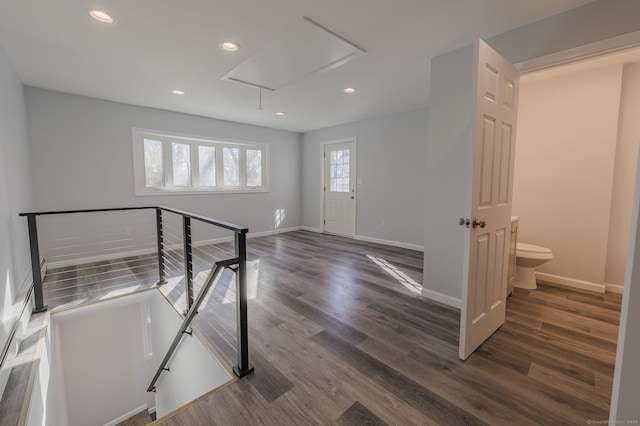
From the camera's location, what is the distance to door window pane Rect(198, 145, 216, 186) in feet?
16.8

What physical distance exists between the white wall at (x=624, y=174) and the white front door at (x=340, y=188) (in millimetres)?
3635

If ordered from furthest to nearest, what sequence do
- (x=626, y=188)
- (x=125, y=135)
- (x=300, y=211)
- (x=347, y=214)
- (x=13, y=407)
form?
(x=300, y=211) → (x=347, y=214) → (x=125, y=135) → (x=626, y=188) → (x=13, y=407)

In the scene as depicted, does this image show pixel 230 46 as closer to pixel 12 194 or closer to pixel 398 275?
pixel 12 194

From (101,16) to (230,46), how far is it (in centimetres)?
92

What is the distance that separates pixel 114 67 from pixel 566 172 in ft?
16.7

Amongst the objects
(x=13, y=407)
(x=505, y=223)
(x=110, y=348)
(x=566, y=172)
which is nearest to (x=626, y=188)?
(x=566, y=172)

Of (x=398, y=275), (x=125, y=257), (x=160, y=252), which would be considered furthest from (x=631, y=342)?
(x=125, y=257)

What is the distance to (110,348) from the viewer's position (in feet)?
11.1

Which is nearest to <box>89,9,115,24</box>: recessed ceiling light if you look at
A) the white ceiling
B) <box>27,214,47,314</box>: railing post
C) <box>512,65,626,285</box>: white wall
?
the white ceiling

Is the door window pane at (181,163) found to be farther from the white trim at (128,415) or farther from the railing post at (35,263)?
the white trim at (128,415)

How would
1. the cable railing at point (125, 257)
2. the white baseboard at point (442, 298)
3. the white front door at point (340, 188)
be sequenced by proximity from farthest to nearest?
the white front door at point (340, 188)
the white baseboard at point (442, 298)
the cable railing at point (125, 257)

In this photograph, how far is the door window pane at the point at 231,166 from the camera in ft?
18.0

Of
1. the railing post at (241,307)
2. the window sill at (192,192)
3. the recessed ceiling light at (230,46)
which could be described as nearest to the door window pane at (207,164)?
the window sill at (192,192)

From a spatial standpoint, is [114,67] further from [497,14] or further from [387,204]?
[387,204]
